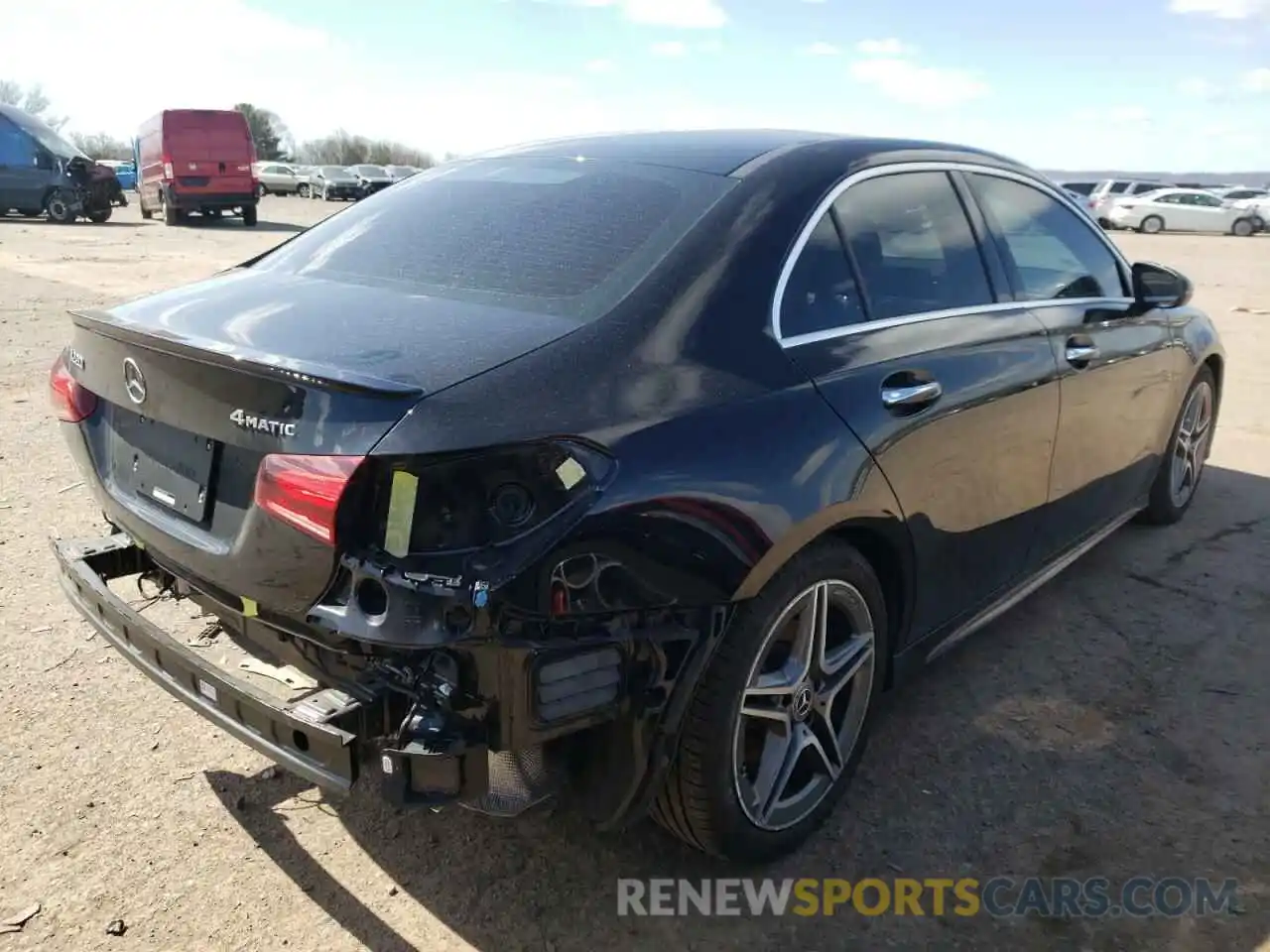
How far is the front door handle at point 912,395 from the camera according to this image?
265cm

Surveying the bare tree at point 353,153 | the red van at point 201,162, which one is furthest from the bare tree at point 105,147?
the red van at point 201,162

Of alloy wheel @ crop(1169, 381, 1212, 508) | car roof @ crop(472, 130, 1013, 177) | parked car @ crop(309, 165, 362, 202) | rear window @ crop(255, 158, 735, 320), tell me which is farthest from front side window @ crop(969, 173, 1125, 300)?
parked car @ crop(309, 165, 362, 202)

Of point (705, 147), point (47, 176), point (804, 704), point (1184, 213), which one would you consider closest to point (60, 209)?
point (47, 176)

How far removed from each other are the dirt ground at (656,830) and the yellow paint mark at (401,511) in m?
0.99

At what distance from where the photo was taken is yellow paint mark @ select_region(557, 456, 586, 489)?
6.43ft

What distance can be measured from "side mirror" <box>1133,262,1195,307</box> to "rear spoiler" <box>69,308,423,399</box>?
3.40 metres

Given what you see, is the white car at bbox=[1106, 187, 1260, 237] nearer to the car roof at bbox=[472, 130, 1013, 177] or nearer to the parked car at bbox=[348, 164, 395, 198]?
the parked car at bbox=[348, 164, 395, 198]

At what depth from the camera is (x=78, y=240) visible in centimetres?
1914

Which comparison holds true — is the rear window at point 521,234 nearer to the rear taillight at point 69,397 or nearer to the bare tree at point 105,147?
the rear taillight at point 69,397

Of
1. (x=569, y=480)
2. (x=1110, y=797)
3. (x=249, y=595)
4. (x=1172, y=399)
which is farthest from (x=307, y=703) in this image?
(x=1172, y=399)

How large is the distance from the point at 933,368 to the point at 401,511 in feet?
5.33

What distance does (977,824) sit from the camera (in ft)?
9.02

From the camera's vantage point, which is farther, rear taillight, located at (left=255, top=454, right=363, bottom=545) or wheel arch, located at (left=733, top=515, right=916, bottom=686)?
wheel arch, located at (left=733, top=515, right=916, bottom=686)

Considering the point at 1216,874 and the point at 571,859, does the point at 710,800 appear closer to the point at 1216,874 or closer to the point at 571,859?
the point at 571,859
